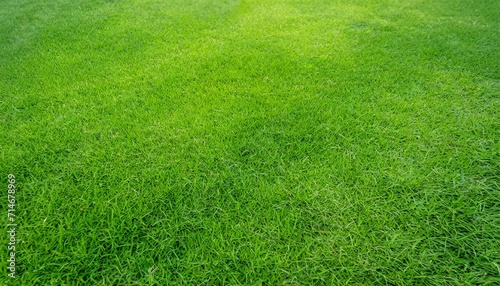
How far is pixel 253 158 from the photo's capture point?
6.65 feet

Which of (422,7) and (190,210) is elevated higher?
(422,7)

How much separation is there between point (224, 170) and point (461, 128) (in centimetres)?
220

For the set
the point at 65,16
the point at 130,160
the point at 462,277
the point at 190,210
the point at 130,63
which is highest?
the point at 65,16

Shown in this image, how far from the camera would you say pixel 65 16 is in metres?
4.59

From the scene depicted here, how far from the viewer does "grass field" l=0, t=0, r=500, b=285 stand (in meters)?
1.42

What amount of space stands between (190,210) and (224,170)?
1.37 ft

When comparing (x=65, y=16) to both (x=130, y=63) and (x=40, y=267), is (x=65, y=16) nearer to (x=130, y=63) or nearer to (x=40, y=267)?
(x=130, y=63)

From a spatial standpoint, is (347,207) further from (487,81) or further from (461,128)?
(487,81)

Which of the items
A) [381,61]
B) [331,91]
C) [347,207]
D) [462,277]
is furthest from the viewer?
[381,61]

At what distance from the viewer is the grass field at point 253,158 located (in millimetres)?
1424

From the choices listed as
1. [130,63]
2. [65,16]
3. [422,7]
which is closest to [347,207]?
[130,63]

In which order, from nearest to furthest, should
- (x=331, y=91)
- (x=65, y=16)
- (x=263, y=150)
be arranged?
(x=263, y=150) < (x=331, y=91) < (x=65, y=16)

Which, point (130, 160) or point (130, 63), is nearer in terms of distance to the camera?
point (130, 160)

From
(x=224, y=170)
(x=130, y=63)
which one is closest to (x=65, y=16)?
(x=130, y=63)
